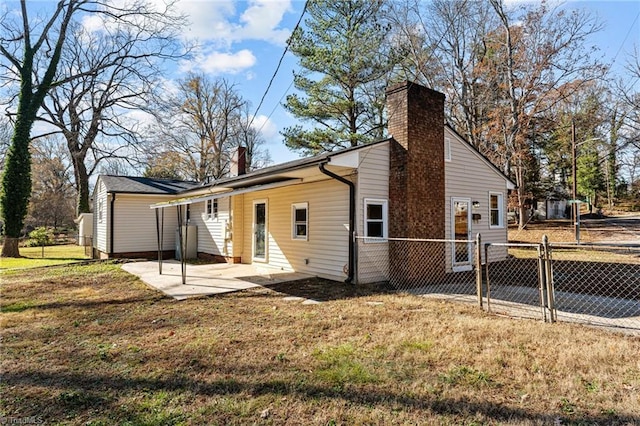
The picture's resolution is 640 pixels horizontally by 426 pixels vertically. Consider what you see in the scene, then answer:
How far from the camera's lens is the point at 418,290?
7.97 m

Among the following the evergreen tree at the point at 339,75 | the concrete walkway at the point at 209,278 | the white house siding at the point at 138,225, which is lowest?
the concrete walkway at the point at 209,278

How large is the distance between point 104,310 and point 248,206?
6.67 metres

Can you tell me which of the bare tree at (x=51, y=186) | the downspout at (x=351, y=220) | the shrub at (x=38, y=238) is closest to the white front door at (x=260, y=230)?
the downspout at (x=351, y=220)

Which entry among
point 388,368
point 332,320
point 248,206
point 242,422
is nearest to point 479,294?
point 332,320

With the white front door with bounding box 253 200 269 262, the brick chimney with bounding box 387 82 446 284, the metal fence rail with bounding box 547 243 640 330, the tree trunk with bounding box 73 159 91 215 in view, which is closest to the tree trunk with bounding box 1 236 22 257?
the tree trunk with bounding box 73 159 91 215

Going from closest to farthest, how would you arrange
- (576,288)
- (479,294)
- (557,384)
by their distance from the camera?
(557,384)
(479,294)
(576,288)

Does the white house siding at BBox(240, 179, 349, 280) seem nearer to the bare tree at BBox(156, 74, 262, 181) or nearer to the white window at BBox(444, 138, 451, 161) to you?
the white window at BBox(444, 138, 451, 161)

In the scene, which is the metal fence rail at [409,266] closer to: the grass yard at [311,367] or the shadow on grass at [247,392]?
the grass yard at [311,367]

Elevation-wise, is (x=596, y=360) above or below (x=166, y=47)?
below

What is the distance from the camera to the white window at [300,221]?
9930mm

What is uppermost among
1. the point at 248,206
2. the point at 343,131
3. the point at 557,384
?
the point at 343,131

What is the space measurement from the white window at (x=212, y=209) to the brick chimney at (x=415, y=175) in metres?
7.81

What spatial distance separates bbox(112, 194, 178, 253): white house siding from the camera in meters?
15.2

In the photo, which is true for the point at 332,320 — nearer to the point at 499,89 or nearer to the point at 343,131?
the point at 343,131
